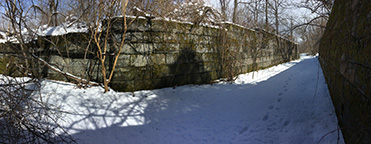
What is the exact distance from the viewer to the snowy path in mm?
2410

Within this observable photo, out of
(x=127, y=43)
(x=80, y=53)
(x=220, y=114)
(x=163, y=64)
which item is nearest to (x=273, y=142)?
(x=220, y=114)

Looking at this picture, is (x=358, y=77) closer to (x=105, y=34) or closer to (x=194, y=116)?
(x=194, y=116)

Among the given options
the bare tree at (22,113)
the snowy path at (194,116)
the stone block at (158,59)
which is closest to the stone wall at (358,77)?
the snowy path at (194,116)

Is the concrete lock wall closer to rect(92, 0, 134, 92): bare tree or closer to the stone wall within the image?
rect(92, 0, 134, 92): bare tree

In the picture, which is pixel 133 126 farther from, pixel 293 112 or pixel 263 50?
pixel 263 50

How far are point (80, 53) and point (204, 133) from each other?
3.03 metres

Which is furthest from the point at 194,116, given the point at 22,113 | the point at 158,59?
the point at 22,113

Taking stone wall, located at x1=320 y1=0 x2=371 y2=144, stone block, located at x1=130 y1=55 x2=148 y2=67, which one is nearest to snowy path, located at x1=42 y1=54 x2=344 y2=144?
stone wall, located at x1=320 y1=0 x2=371 y2=144

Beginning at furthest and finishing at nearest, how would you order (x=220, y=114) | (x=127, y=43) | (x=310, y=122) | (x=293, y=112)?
(x=127, y=43), (x=220, y=114), (x=293, y=112), (x=310, y=122)

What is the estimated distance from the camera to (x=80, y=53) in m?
4.06

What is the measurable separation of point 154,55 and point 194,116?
168cm

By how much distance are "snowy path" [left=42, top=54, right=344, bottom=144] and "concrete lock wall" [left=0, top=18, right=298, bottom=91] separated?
368mm

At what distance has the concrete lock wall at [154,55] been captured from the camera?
3.97m

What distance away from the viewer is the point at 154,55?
4293 millimetres
